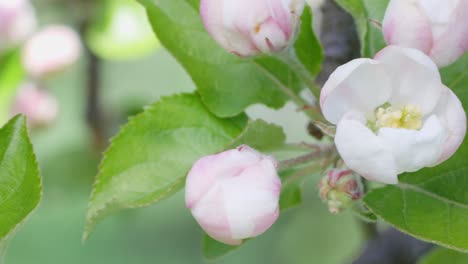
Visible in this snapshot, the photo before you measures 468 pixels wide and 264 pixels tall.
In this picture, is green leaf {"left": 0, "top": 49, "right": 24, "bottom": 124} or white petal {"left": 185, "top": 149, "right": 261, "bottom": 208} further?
green leaf {"left": 0, "top": 49, "right": 24, "bottom": 124}

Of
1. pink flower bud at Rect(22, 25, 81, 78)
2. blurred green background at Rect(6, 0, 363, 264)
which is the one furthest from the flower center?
pink flower bud at Rect(22, 25, 81, 78)

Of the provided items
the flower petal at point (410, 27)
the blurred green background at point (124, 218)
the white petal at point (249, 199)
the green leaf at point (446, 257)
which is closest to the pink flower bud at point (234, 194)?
the white petal at point (249, 199)

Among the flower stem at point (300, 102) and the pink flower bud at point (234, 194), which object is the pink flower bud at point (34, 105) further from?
the pink flower bud at point (234, 194)

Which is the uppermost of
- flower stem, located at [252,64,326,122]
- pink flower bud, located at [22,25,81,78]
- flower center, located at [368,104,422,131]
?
flower center, located at [368,104,422,131]

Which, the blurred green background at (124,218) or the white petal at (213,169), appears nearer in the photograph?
the white petal at (213,169)

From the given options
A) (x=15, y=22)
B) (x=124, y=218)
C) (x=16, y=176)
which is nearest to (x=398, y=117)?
(x=16, y=176)

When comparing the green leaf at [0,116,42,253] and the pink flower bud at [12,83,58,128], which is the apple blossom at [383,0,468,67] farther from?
the pink flower bud at [12,83,58,128]
